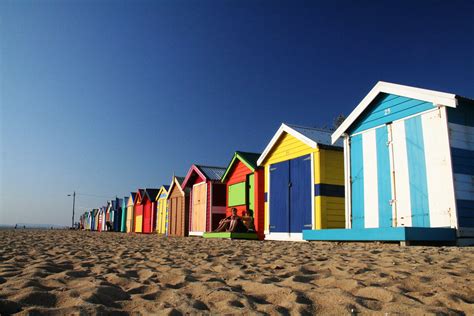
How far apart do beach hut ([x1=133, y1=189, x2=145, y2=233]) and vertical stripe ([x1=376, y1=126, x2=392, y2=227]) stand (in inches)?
964

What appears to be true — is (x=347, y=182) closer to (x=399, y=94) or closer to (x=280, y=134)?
(x=399, y=94)

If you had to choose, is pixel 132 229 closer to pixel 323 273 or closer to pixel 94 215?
pixel 94 215

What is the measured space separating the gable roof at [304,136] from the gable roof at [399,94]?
98 centimetres

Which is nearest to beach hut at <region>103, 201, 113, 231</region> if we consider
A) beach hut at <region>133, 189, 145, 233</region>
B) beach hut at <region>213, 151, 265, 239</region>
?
beach hut at <region>133, 189, 145, 233</region>

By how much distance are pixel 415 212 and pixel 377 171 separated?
1440 millimetres

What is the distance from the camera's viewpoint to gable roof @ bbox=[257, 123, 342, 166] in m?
11.6

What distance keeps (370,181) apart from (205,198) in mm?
10122

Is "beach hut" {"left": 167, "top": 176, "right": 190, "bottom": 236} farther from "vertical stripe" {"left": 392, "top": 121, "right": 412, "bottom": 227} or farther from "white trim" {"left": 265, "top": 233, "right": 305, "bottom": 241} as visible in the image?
"vertical stripe" {"left": 392, "top": 121, "right": 412, "bottom": 227}

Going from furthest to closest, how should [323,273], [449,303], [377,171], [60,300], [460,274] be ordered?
[377,171]
[323,273]
[460,274]
[60,300]
[449,303]

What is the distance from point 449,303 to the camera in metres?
2.33

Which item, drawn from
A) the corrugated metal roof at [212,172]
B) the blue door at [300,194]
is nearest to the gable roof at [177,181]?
the corrugated metal roof at [212,172]

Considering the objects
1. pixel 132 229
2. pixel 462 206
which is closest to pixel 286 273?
pixel 462 206

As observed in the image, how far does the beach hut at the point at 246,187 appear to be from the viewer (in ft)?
46.0

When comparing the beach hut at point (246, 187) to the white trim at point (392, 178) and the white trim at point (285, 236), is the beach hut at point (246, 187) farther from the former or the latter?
the white trim at point (392, 178)
